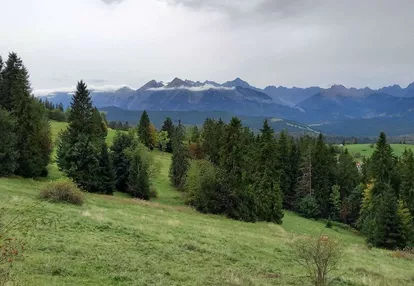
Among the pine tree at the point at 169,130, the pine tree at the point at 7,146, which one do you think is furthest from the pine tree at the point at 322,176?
the pine tree at the point at 7,146

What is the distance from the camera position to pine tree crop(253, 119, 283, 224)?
54094 mm

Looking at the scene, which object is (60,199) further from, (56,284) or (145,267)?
(56,284)

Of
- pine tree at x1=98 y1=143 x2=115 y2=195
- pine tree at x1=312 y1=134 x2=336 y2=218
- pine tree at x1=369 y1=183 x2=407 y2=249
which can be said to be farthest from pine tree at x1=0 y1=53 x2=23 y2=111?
pine tree at x1=312 y1=134 x2=336 y2=218

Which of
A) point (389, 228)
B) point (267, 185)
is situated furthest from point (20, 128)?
point (389, 228)

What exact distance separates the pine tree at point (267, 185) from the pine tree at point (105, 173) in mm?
21547

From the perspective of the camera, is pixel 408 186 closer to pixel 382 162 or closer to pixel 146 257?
pixel 382 162

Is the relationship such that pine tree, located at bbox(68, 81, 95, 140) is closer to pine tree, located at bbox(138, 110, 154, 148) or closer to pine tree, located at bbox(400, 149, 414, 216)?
pine tree, located at bbox(400, 149, 414, 216)

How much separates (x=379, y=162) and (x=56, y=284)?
6044 centimetres

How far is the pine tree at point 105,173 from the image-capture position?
50844 millimetres

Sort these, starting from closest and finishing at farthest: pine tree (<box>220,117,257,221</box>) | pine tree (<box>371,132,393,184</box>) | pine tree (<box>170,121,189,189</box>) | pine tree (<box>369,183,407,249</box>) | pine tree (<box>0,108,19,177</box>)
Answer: pine tree (<box>0,108,19,177</box>)
pine tree (<box>220,117,257,221</box>)
pine tree (<box>369,183,407,249</box>)
pine tree (<box>371,132,393,184</box>)
pine tree (<box>170,121,189,189</box>)

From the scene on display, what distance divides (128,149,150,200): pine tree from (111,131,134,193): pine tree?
1957 mm

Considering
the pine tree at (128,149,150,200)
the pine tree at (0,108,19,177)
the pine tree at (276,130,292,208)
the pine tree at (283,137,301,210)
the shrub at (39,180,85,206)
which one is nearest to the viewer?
the shrub at (39,180,85,206)

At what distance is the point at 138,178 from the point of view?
185 feet

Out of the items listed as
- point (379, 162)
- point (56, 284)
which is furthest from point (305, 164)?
point (56, 284)
